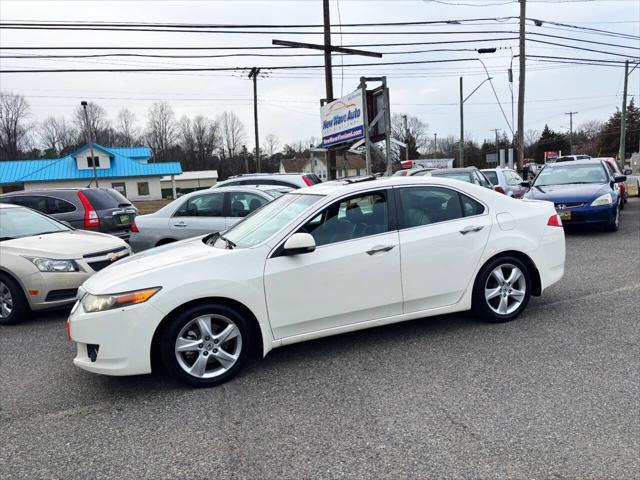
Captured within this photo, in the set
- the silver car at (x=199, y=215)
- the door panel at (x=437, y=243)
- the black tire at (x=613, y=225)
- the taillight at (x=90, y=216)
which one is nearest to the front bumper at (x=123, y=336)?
the door panel at (x=437, y=243)

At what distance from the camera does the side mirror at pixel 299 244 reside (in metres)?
3.88

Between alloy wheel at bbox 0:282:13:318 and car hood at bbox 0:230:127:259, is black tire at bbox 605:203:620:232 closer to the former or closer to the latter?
car hood at bbox 0:230:127:259

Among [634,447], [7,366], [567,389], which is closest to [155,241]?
[7,366]

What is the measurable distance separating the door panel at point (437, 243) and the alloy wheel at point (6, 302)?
4.75m

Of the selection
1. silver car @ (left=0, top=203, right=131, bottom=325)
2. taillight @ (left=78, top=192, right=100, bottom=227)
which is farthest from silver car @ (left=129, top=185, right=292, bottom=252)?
silver car @ (left=0, top=203, right=131, bottom=325)

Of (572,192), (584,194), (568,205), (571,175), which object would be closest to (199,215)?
(568,205)

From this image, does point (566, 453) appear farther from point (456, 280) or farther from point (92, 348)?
point (92, 348)

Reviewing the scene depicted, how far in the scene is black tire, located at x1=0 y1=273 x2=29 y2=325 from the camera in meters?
5.86

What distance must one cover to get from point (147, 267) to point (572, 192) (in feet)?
30.7

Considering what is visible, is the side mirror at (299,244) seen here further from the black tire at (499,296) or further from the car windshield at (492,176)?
the car windshield at (492,176)

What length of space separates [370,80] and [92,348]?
11.3 metres

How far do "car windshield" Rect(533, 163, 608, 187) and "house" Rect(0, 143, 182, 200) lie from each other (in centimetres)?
4870

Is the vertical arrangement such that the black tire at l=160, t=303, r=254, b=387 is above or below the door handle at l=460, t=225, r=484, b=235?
below

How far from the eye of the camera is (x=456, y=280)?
4590mm
